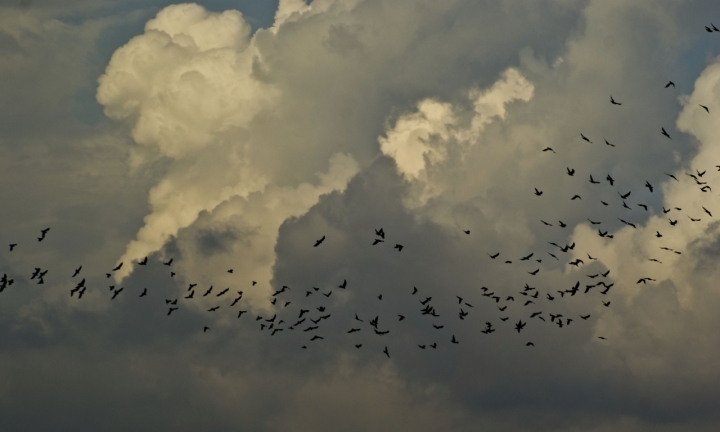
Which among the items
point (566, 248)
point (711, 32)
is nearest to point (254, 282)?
point (566, 248)

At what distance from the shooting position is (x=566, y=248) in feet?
650

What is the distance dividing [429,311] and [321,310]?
18538mm

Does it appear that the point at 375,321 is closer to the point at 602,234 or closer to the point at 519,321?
the point at 519,321

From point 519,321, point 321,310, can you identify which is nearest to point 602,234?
point 519,321

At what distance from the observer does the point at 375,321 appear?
198 meters

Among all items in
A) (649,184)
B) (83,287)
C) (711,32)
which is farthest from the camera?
(83,287)

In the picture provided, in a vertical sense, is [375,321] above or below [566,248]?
below

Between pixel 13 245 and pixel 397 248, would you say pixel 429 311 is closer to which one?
pixel 397 248

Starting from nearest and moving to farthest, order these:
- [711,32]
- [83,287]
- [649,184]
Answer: [711,32] < [649,184] < [83,287]

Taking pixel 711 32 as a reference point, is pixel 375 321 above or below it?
below

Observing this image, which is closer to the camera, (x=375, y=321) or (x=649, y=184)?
(x=649, y=184)

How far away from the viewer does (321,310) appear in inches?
7574

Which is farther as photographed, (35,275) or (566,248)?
(566,248)

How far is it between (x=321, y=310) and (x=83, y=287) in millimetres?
37057
